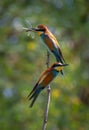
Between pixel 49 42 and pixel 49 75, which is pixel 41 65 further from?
pixel 49 75

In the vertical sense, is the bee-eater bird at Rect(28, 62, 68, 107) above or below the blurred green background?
above

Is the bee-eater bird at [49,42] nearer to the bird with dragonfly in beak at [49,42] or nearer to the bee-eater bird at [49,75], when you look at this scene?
the bird with dragonfly in beak at [49,42]

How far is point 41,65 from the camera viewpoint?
8.42 m

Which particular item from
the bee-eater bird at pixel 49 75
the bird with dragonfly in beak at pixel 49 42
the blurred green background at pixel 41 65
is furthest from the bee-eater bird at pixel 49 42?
the blurred green background at pixel 41 65

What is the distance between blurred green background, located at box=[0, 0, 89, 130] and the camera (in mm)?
7617

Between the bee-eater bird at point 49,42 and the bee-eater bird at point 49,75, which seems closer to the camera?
the bee-eater bird at point 49,75

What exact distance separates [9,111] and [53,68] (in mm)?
5298

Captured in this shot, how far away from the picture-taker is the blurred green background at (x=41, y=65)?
7617 mm

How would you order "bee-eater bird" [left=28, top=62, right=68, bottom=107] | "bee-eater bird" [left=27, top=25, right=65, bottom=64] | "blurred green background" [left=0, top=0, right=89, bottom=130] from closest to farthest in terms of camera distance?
"bee-eater bird" [left=28, top=62, right=68, bottom=107] < "bee-eater bird" [left=27, top=25, right=65, bottom=64] < "blurred green background" [left=0, top=0, right=89, bottom=130]

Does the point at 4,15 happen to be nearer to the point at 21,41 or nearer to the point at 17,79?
the point at 21,41

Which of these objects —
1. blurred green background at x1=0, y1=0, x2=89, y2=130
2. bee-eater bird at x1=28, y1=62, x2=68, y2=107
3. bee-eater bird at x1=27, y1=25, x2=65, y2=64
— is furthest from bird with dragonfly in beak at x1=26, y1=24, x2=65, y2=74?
blurred green background at x1=0, y1=0, x2=89, y2=130

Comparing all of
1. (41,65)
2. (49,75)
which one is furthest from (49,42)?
(41,65)

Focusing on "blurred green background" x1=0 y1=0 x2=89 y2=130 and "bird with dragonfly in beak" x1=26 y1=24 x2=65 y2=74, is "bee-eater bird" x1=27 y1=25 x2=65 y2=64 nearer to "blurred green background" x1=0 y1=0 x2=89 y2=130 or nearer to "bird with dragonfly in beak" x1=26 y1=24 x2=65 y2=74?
"bird with dragonfly in beak" x1=26 y1=24 x2=65 y2=74

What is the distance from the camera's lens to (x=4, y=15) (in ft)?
32.2
